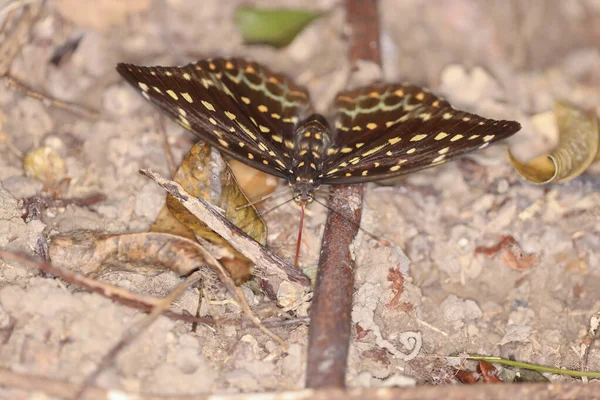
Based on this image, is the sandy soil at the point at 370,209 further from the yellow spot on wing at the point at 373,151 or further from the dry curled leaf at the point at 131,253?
the yellow spot on wing at the point at 373,151

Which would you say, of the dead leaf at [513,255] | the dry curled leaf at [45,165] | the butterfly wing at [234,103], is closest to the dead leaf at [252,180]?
the butterfly wing at [234,103]

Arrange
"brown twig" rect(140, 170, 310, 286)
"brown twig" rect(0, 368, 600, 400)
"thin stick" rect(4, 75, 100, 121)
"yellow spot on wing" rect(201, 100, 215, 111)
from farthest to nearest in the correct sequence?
"thin stick" rect(4, 75, 100, 121), "yellow spot on wing" rect(201, 100, 215, 111), "brown twig" rect(140, 170, 310, 286), "brown twig" rect(0, 368, 600, 400)

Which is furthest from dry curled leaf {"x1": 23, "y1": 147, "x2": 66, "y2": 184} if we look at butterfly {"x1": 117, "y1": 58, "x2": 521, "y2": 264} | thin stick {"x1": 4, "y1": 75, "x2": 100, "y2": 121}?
butterfly {"x1": 117, "y1": 58, "x2": 521, "y2": 264}

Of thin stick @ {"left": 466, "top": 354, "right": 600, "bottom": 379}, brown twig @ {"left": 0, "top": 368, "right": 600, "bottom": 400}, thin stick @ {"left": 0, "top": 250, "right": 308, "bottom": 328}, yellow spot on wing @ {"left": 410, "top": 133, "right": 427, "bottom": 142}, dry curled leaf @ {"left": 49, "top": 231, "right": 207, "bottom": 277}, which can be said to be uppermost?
yellow spot on wing @ {"left": 410, "top": 133, "right": 427, "bottom": 142}

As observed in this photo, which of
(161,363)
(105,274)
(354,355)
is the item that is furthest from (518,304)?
(105,274)

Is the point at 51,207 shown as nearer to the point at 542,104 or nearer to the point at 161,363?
the point at 161,363

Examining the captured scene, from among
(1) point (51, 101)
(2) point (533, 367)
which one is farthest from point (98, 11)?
(2) point (533, 367)

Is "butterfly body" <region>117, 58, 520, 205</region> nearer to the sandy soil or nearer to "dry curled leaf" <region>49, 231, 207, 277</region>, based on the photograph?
the sandy soil

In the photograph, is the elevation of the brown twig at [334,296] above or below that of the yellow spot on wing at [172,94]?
below
